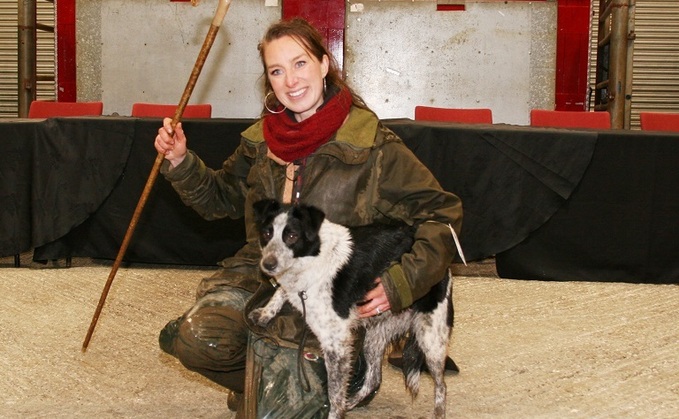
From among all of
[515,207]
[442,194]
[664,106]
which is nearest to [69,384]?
[442,194]

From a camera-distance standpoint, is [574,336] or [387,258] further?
[574,336]

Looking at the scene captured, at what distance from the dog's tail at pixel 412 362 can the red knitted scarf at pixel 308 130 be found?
2.53 feet

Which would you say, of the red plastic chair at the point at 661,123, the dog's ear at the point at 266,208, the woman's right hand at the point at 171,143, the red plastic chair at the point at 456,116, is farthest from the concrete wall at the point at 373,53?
the dog's ear at the point at 266,208

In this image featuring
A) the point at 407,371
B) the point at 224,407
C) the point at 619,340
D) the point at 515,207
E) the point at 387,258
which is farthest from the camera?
the point at 515,207

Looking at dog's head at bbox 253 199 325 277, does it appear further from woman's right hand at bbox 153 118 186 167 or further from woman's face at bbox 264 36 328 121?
woman's right hand at bbox 153 118 186 167

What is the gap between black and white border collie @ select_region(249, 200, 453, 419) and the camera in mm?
2424

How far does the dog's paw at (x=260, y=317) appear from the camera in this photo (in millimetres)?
2613

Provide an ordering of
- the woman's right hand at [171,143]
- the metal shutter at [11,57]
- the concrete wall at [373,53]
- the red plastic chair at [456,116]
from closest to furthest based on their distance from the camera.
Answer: the woman's right hand at [171,143], the red plastic chair at [456,116], the concrete wall at [373,53], the metal shutter at [11,57]

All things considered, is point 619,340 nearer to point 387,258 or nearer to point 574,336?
point 574,336

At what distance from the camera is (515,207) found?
16.7ft

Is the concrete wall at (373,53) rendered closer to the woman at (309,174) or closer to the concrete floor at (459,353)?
the concrete floor at (459,353)

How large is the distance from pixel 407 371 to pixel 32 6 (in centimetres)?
756

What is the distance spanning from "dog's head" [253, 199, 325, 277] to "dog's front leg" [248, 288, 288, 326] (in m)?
0.23

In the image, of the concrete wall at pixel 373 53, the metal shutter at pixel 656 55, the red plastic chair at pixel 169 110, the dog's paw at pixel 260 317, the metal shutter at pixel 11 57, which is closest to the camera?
the dog's paw at pixel 260 317
